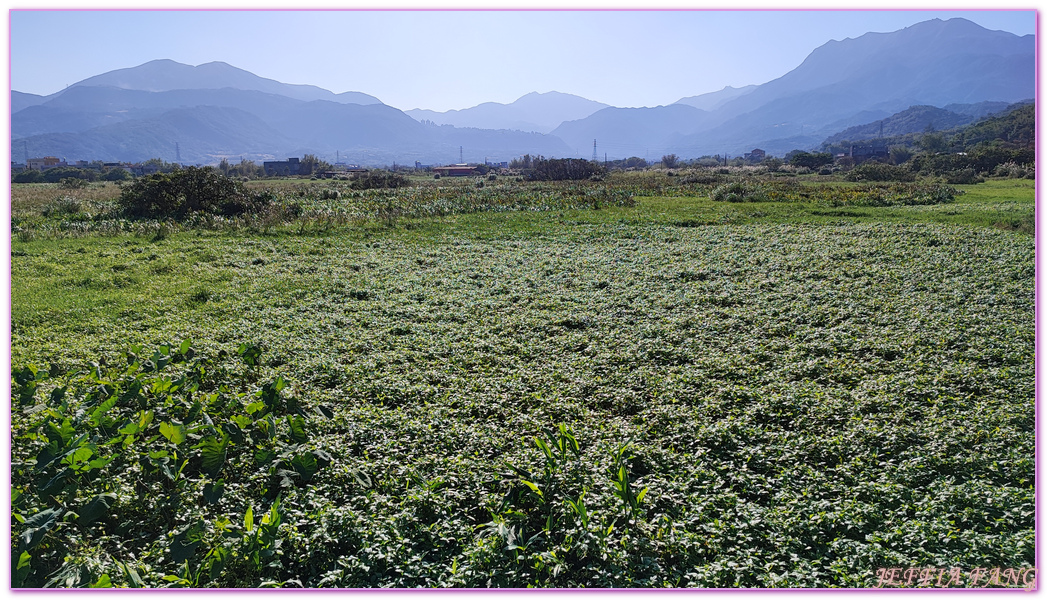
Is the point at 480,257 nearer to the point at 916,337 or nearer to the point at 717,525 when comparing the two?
the point at 916,337

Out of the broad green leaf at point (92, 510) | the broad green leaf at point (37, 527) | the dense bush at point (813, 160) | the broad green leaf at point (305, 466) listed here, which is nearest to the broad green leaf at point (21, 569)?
the broad green leaf at point (37, 527)

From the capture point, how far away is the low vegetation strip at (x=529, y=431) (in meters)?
3.85

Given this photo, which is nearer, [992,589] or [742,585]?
[992,589]

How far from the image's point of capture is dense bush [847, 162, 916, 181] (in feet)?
164

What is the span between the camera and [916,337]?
8.07m

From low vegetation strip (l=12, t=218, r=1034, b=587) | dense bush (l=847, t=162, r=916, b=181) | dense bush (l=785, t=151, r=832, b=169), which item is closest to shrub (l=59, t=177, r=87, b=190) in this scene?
low vegetation strip (l=12, t=218, r=1034, b=587)

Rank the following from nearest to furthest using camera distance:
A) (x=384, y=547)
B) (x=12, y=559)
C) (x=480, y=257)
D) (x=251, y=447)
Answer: (x=12, y=559), (x=384, y=547), (x=251, y=447), (x=480, y=257)

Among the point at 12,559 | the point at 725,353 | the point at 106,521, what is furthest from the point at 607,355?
the point at 12,559

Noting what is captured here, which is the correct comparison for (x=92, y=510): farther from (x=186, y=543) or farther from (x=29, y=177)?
(x=29, y=177)

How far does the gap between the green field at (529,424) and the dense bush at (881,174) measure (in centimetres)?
4428

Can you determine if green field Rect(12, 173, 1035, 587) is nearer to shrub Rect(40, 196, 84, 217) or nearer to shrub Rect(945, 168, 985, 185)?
shrub Rect(40, 196, 84, 217)

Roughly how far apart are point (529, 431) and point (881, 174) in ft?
193

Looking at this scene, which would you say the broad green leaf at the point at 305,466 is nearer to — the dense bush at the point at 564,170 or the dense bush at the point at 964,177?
the dense bush at the point at 964,177

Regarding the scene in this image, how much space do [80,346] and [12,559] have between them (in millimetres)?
5788
